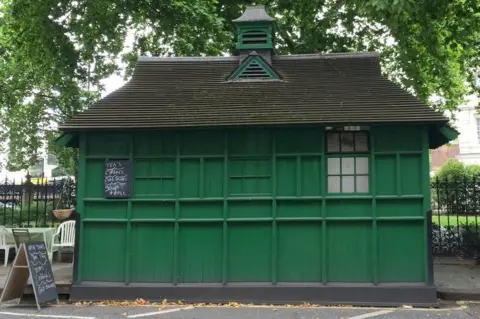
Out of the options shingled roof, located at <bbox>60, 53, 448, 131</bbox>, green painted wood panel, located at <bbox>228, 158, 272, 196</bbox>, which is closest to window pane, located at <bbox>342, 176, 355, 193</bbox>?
shingled roof, located at <bbox>60, 53, 448, 131</bbox>

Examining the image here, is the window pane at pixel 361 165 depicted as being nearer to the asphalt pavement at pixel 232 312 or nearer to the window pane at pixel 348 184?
the window pane at pixel 348 184

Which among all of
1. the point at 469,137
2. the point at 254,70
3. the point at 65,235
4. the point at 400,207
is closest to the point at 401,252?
the point at 400,207

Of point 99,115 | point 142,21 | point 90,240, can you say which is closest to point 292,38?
point 142,21

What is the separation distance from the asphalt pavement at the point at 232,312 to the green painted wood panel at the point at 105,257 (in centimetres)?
58

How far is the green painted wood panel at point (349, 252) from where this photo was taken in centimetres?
790

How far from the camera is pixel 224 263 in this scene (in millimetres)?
7992

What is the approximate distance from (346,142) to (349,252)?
6.05 ft

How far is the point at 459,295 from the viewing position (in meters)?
8.16

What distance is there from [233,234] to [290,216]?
1008 mm

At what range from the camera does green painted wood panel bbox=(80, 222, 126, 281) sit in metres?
8.16

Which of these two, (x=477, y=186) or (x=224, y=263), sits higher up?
(x=477, y=186)

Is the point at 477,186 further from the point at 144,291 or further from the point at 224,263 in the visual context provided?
the point at 144,291

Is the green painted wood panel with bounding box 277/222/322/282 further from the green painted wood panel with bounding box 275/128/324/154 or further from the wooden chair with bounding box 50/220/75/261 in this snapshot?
the wooden chair with bounding box 50/220/75/261

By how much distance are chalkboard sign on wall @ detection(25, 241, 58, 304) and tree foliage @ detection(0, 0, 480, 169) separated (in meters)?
7.06
